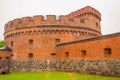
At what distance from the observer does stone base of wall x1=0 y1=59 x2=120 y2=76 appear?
17297mm

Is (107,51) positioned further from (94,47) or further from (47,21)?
(47,21)

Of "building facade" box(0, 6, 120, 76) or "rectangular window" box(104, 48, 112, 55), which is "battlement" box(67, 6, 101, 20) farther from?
"rectangular window" box(104, 48, 112, 55)

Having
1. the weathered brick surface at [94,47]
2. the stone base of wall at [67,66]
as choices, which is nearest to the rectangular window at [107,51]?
the weathered brick surface at [94,47]

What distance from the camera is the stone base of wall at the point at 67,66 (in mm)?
17297

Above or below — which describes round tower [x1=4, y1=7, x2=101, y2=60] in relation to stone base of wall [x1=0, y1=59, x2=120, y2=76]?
above

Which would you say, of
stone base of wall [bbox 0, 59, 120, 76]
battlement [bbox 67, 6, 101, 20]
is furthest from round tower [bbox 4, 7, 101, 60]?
battlement [bbox 67, 6, 101, 20]

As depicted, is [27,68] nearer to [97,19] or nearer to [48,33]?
[48,33]

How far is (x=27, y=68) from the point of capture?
24422 millimetres

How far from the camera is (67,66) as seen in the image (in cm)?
2191

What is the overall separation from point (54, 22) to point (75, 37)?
2899 mm

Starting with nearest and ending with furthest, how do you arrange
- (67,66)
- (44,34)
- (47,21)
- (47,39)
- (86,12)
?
(67,66) < (47,39) < (44,34) < (47,21) < (86,12)

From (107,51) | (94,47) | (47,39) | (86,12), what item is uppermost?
(86,12)

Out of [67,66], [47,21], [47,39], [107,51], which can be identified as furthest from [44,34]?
[107,51]

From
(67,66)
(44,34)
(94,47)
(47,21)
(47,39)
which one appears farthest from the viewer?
(47,21)
